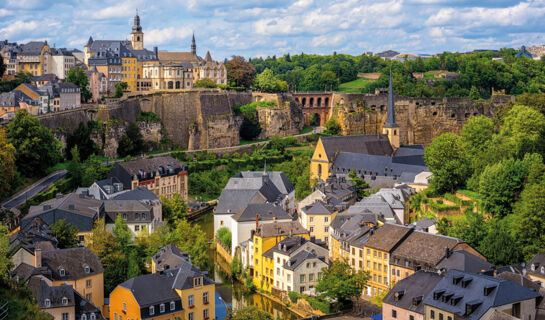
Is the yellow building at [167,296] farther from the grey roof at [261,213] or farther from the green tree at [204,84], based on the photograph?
the green tree at [204,84]

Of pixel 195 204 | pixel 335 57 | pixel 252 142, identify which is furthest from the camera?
pixel 335 57

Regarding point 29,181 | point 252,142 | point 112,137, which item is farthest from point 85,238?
point 252,142

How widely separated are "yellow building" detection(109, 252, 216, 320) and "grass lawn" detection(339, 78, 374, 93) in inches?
A: 2811

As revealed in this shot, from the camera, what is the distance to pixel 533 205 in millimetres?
40344

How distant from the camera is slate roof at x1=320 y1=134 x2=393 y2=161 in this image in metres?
67.4

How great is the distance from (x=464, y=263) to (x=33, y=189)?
3248 centimetres

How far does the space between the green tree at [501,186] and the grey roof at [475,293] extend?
45.6ft

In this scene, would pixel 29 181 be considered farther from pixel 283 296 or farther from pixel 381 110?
pixel 381 110

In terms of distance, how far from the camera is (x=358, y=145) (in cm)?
6925

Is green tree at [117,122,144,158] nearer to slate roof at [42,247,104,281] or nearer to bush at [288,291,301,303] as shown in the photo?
bush at [288,291,301,303]

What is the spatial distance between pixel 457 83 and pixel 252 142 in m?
31.2

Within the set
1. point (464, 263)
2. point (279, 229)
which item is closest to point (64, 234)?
point (279, 229)

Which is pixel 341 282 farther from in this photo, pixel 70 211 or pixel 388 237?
pixel 70 211

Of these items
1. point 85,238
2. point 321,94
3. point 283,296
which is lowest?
point 283,296
